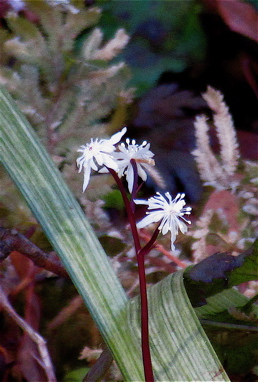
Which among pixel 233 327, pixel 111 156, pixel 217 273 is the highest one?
pixel 111 156

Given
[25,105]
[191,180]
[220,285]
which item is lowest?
[191,180]

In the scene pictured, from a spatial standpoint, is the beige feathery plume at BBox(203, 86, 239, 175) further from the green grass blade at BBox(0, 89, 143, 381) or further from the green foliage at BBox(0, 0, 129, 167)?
the green grass blade at BBox(0, 89, 143, 381)

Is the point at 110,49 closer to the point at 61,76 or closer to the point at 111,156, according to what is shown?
the point at 61,76

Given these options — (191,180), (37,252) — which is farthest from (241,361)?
(191,180)

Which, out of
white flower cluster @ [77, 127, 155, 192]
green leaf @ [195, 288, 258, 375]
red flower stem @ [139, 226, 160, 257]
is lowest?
green leaf @ [195, 288, 258, 375]

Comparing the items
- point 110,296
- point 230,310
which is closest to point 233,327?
point 230,310

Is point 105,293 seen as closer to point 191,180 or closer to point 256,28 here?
point 191,180

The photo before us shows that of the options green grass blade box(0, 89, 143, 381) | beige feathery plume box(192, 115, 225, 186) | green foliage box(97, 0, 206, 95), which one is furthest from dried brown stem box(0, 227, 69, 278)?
green foliage box(97, 0, 206, 95)

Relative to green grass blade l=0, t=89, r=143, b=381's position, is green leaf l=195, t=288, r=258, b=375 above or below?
below
